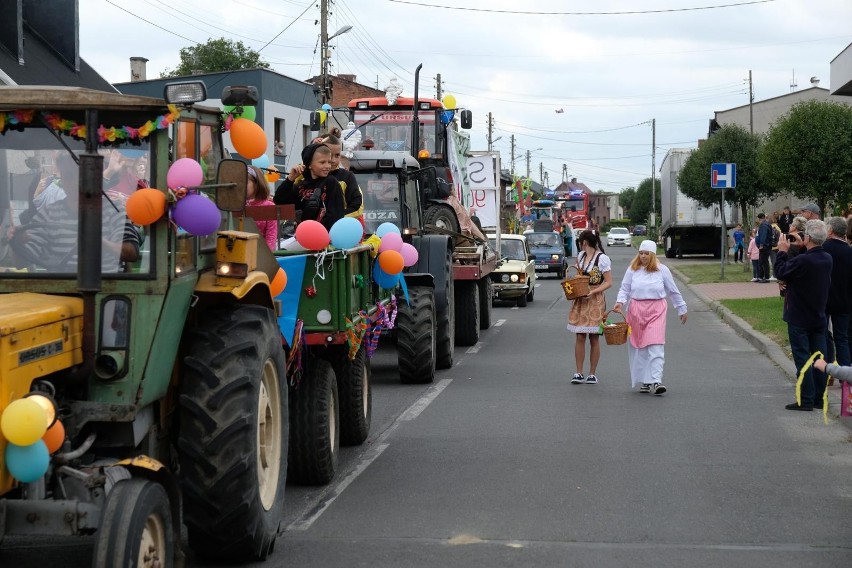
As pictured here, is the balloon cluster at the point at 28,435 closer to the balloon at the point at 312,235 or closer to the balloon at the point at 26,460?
the balloon at the point at 26,460

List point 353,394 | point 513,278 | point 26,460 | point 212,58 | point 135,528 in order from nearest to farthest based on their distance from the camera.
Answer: point 26,460
point 135,528
point 353,394
point 513,278
point 212,58

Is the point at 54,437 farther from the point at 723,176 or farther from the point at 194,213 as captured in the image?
the point at 723,176

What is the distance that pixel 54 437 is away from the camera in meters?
4.49

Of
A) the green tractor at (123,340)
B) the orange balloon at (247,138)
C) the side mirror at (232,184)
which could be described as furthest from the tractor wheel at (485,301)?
the side mirror at (232,184)

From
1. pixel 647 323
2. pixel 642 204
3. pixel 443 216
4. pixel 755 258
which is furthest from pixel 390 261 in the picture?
pixel 642 204

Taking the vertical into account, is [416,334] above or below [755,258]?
below

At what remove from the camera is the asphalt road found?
640 centimetres

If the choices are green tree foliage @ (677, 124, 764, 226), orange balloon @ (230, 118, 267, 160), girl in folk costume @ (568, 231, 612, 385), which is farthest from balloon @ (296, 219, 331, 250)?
green tree foliage @ (677, 124, 764, 226)

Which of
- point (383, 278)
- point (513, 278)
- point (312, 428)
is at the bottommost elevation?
point (312, 428)

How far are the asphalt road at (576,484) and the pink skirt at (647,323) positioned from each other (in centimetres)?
61

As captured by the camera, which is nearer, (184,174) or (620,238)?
(184,174)

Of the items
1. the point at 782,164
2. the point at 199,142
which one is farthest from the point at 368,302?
the point at 782,164

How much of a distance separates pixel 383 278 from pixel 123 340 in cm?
497

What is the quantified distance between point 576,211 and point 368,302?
76.0 meters
